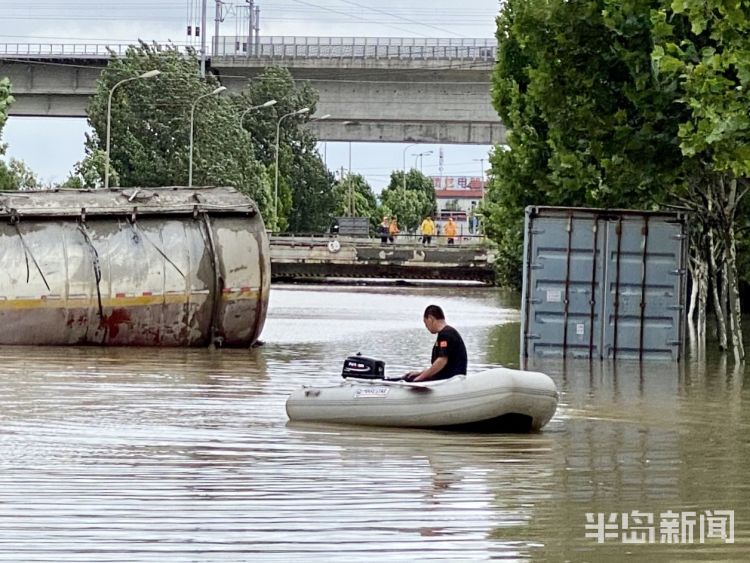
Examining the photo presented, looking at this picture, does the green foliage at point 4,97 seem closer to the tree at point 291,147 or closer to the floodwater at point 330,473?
the tree at point 291,147

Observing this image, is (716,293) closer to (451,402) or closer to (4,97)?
(451,402)

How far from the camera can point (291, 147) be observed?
4240 inches

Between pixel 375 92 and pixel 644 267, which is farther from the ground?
pixel 375 92

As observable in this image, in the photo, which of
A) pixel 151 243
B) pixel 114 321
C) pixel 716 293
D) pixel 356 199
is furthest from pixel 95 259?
pixel 356 199

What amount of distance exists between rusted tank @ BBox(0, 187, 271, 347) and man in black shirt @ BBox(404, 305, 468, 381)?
13361 millimetres

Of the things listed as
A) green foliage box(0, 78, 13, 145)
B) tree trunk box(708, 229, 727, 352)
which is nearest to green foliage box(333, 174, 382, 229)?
green foliage box(0, 78, 13, 145)

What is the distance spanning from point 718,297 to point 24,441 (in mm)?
20251

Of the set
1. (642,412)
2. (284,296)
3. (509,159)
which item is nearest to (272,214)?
(284,296)

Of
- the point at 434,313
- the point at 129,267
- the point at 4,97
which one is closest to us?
the point at 434,313

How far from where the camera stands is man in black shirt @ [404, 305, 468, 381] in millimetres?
18172

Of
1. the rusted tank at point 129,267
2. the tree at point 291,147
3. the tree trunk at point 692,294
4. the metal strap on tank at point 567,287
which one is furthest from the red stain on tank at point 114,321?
the tree at point 291,147

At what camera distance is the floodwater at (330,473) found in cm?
1121

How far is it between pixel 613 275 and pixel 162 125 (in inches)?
2157

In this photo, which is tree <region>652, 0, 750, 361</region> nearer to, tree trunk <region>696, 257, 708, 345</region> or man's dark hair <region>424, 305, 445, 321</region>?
tree trunk <region>696, 257, 708, 345</region>
